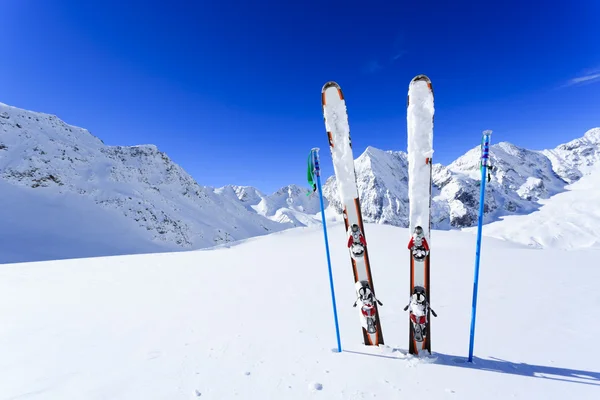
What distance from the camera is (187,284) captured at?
8.36 metres

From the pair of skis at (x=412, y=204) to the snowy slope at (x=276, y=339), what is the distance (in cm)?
48

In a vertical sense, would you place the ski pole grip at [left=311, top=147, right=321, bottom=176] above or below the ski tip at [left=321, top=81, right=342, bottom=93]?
below

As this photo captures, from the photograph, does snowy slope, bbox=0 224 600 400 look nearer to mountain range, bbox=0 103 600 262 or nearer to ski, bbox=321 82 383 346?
ski, bbox=321 82 383 346

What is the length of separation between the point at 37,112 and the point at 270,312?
78.3 metres

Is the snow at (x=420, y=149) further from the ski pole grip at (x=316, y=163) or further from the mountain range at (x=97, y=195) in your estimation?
the mountain range at (x=97, y=195)

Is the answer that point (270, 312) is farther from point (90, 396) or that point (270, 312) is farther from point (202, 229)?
point (202, 229)

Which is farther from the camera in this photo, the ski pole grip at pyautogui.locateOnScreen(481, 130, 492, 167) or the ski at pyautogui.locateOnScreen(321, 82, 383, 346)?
the ski at pyautogui.locateOnScreen(321, 82, 383, 346)

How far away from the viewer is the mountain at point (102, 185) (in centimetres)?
4072

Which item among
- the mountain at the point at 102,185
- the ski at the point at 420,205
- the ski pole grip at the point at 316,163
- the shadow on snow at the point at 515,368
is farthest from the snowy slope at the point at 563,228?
the ski pole grip at the point at 316,163

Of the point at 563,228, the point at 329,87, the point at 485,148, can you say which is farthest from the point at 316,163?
the point at 563,228

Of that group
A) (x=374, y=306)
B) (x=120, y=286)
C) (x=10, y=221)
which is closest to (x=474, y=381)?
(x=374, y=306)

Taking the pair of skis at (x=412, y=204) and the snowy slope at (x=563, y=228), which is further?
the snowy slope at (x=563, y=228)

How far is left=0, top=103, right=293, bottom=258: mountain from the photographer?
1603 inches

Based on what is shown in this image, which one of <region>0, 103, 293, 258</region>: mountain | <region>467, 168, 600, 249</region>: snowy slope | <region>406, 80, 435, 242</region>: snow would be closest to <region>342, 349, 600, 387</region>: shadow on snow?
<region>406, 80, 435, 242</region>: snow
